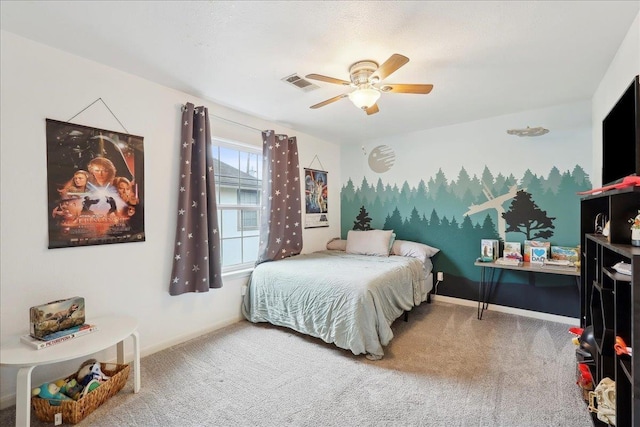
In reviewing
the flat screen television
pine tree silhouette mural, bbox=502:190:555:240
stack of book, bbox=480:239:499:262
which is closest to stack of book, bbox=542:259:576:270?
pine tree silhouette mural, bbox=502:190:555:240

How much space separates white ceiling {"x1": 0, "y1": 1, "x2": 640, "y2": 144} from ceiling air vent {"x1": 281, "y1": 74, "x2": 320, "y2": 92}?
0.22ft

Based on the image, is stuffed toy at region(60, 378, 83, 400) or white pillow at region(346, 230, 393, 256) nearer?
stuffed toy at region(60, 378, 83, 400)

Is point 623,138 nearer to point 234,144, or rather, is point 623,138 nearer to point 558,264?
point 558,264

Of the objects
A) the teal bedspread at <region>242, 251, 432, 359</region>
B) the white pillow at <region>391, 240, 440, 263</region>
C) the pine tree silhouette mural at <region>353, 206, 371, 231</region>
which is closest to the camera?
the teal bedspread at <region>242, 251, 432, 359</region>

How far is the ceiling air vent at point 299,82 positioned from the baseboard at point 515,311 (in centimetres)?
306

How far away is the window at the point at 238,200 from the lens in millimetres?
3201

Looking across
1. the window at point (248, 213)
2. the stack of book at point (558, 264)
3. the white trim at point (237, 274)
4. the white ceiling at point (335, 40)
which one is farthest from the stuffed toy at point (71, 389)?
the stack of book at point (558, 264)

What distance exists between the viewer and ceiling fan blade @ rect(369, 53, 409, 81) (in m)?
1.64

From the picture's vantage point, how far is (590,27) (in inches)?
67.9

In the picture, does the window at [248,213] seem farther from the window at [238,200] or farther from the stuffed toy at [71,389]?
the stuffed toy at [71,389]

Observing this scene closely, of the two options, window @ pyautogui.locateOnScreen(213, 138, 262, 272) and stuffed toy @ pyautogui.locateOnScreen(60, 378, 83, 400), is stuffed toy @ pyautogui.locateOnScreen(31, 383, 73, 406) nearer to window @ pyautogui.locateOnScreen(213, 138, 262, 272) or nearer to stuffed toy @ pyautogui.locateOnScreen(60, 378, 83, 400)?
stuffed toy @ pyautogui.locateOnScreen(60, 378, 83, 400)

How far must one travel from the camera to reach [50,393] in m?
1.71

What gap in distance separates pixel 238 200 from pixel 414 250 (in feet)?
7.35

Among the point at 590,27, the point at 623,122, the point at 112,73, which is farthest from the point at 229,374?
the point at 590,27
